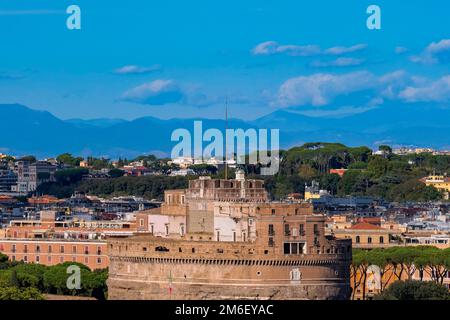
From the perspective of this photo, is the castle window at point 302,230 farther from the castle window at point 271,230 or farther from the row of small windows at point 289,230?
the castle window at point 271,230

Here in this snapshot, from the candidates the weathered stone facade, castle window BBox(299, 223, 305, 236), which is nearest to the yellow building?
the weathered stone facade

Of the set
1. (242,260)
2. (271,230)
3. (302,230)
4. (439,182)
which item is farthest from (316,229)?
(439,182)

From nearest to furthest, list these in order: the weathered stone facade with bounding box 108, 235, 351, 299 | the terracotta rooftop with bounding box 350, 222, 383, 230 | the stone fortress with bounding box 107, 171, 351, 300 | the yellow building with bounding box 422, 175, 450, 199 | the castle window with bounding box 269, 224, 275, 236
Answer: the castle window with bounding box 269, 224, 275, 236 → the stone fortress with bounding box 107, 171, 351, 300 → the weathered stone facade with bounding box 108, 235, 351, 299 → the terracotta rooftop with bounding box 350, 222, 383, 230 → the yellow building with bounding box 422, 175, 450, 199

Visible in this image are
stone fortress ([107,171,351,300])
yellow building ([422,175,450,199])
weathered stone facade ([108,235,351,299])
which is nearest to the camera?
stone fortress ([107,171,351,300])

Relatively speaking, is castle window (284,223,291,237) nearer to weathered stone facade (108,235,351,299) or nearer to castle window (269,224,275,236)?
castle window (269,224,275,236)

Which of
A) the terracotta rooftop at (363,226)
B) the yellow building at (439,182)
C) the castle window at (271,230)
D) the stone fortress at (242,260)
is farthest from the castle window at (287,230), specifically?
the yellow building at (439,182)

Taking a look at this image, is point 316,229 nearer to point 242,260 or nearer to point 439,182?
point 242,260

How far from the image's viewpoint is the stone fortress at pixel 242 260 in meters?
73.2

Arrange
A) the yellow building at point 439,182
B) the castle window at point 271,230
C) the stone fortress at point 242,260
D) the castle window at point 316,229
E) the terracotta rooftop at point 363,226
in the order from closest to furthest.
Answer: the castle window at point 271,230 → the stone fortress at point 242,260 → the castle window at point 316,229 → the terracotta rooftop at point 363,226 → the yellow building at point 439,182

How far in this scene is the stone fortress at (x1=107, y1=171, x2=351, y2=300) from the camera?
240 ft

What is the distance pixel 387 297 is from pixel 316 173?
11852 centimetres

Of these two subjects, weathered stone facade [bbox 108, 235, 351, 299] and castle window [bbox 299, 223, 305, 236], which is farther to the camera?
weathered stone facade [bbox 108, 235, 351, 299]
